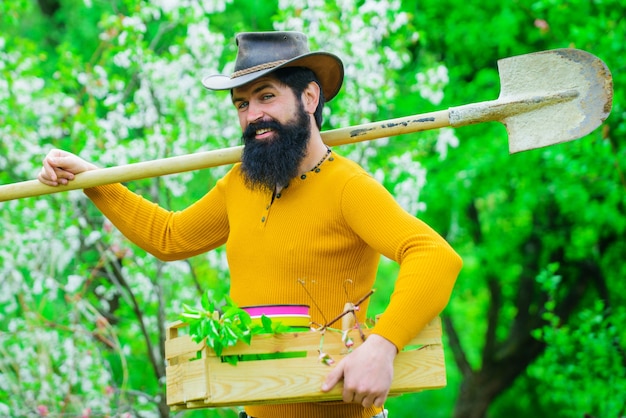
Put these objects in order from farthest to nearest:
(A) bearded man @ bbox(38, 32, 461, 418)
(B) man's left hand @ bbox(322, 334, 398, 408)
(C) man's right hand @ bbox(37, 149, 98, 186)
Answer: (C) man's right hand @ bbox(37, 149, 98, 186), (A) bearded man @ bbox(38, 32, 461, 418), (B) man's left hand @ bbox(322, 334, 398, 408)

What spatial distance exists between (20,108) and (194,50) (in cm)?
126

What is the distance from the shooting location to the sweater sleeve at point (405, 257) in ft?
8.40

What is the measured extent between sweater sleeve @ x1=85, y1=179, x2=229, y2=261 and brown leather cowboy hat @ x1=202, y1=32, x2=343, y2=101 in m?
0.47

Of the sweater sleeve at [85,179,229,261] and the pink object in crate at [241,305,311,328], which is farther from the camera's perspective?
the sweater sleeve at [85,179,229,261]

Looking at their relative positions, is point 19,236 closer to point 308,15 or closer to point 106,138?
point 106,138

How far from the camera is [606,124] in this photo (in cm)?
590

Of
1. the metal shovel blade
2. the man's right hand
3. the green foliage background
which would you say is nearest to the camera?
the metal shovel blade

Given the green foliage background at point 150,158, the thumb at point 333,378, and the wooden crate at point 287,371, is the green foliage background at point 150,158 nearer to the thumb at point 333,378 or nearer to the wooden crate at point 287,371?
the wooden crate at point 287,371

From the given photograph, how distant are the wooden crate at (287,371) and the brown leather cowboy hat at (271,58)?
952 mm

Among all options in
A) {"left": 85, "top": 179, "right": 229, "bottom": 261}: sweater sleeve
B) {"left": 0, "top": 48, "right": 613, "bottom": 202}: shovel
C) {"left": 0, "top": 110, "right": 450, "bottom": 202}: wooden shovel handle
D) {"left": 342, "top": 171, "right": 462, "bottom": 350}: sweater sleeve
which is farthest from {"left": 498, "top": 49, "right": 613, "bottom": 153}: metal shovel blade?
{"left": 85, "top": 179, "right": 229, "bottom": 261}: sweater sleeve

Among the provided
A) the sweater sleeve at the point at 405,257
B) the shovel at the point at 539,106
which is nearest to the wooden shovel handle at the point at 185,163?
the shovel at the point at 539,106

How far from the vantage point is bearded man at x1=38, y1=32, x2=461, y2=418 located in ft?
9.14

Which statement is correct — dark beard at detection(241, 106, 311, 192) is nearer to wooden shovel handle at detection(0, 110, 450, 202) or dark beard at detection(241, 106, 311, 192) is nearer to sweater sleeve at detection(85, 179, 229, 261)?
wooden shovel handle at detection(0, 110, 450, 202)

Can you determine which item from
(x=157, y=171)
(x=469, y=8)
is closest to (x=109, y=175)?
(x=157, y=171)
